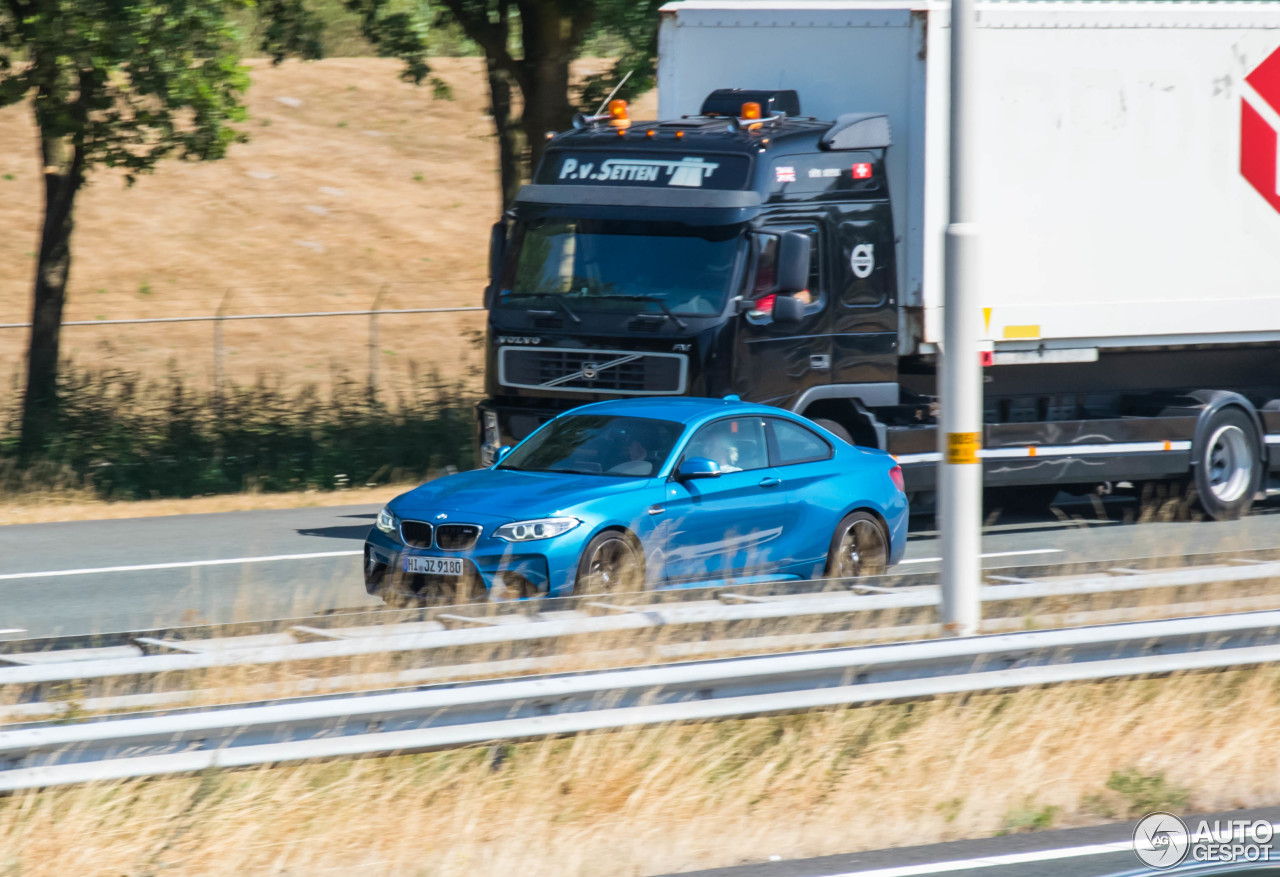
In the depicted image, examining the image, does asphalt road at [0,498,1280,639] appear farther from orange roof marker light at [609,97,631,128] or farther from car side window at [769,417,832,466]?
orange roof marker light at [609,97,631,128]

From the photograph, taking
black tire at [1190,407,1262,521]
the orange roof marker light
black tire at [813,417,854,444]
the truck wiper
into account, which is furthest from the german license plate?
black tire at [1190,407,1262,521]

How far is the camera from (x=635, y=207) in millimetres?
13273

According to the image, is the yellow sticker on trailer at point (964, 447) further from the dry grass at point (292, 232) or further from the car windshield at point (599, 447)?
the dry grass at point (292, 232)

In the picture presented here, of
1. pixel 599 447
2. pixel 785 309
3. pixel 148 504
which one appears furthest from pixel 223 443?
pixel 599 447


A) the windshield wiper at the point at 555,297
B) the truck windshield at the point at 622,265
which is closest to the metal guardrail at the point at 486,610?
the truck windshield at the point at 622,265

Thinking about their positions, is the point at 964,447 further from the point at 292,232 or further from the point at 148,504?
the point at 292,232

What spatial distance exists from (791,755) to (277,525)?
9742 mm

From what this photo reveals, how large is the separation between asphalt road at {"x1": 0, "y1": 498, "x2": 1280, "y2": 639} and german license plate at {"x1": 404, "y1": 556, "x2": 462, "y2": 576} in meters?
0.66

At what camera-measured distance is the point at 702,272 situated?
13.0 metres

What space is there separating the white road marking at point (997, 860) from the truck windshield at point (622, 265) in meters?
7.19

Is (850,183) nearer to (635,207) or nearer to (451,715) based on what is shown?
(635,207)

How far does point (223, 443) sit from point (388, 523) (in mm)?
10273

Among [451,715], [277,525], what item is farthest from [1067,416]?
[451,715]

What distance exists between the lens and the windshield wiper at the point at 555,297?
43.4 ft
